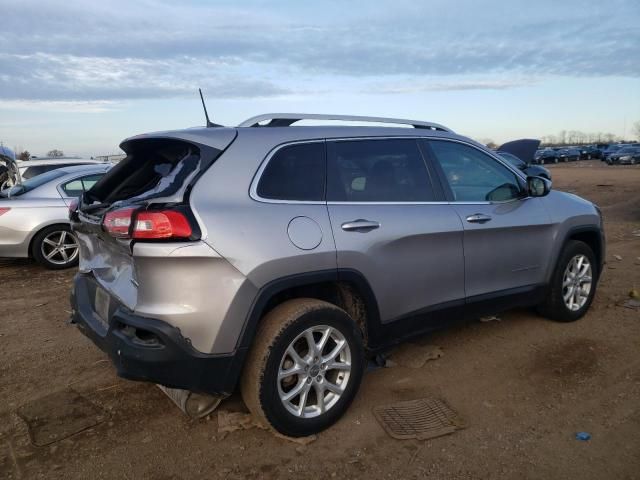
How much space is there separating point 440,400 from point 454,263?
0.94m

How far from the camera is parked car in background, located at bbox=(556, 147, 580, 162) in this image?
195ft

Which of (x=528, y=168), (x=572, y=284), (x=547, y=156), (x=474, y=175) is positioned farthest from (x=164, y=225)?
(x=547, y=156)

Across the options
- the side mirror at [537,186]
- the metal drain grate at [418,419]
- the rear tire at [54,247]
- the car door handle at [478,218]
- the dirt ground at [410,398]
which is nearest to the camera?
the dirt ground at [410,398]

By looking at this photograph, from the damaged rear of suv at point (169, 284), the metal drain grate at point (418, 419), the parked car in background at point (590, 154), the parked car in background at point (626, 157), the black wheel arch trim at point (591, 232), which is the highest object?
the damaged rear of suv at point (169, 284)

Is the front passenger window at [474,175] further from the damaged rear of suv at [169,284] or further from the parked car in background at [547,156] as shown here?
the parked car in background at [547,156]

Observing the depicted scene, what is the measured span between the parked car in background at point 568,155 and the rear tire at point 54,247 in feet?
197

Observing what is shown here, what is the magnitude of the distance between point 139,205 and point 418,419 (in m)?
2.06

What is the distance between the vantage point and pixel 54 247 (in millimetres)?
7598

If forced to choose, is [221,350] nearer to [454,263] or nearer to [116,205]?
[116,205]

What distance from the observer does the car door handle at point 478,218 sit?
3.89 m

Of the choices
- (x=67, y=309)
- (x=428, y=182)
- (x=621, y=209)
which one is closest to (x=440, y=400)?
(x=428, y=182)

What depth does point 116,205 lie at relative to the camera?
9.71ft

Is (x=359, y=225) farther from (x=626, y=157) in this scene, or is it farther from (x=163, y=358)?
(x=626, y=157)

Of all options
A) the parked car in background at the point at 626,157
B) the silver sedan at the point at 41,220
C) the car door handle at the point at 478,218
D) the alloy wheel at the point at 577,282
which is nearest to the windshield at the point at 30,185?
the silver sedan at the point at 41,220
